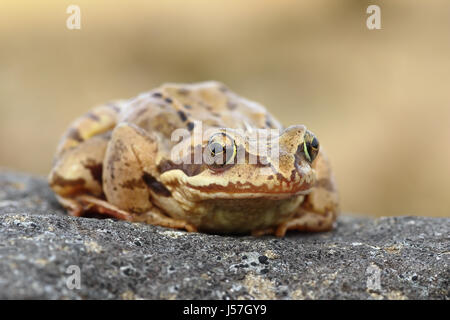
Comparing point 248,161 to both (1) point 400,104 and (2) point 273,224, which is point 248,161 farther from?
(1) point 400,104

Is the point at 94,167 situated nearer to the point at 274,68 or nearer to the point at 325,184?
the point at 325,184

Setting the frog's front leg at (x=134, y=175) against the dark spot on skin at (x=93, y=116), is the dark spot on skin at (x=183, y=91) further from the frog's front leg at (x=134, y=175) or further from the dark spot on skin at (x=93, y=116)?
the dark spot on skin at (x=93, y=116)

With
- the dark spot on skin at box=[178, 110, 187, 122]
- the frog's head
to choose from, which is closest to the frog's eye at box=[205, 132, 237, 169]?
the frog's head

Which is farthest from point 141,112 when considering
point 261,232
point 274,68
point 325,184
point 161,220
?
point 274,68

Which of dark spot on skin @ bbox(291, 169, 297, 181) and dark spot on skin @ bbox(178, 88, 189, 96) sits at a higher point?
dark spot on skin @ bbox(178, 88, 189, 96)

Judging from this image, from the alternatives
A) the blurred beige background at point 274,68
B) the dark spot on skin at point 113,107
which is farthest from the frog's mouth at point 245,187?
the blurred beige background at point 274,68

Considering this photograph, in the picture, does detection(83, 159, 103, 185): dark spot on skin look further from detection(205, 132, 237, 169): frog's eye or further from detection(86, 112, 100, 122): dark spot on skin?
detection(205, 132, 237, 169): frog's eye
